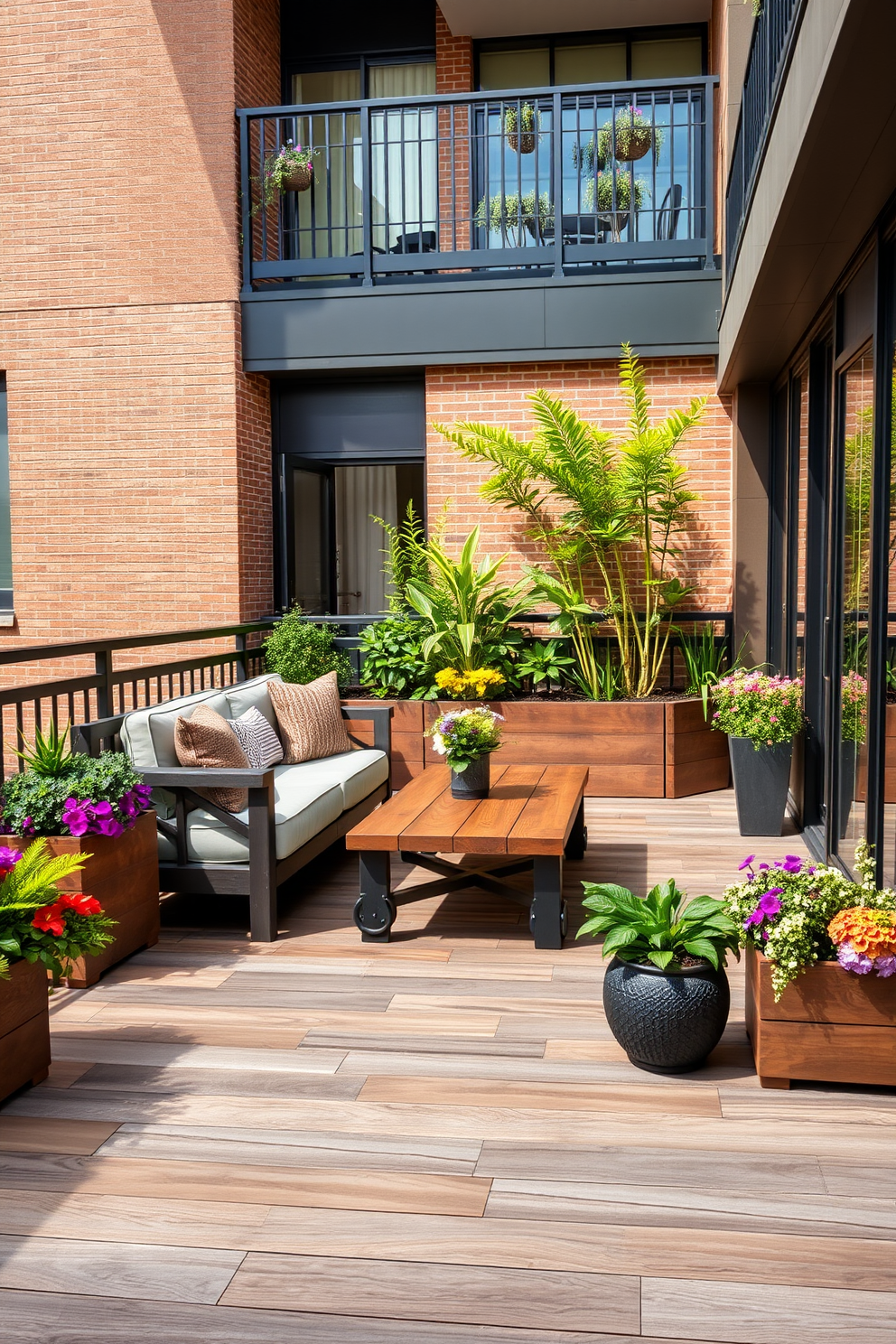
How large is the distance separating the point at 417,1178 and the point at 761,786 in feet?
12.3

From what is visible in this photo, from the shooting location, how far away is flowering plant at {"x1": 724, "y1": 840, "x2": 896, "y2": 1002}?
2879mm

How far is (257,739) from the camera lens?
5.30m

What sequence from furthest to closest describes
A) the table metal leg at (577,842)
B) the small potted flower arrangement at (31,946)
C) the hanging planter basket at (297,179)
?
the hanging planter basket at (297,179) → the table metal leg at (577,842) → the small potted flower arrangement at (31,946)

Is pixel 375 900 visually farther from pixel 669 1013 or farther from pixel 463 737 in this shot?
pixel 669 1013

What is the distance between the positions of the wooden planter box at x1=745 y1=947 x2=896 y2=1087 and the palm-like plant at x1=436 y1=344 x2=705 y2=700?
14.3 ft

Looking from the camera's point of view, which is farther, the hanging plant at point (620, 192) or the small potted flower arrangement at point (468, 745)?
the hanging plant at point (620, 192)

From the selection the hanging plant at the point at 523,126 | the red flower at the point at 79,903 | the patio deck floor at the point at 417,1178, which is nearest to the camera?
the patio deck floor at the point at 417,1178

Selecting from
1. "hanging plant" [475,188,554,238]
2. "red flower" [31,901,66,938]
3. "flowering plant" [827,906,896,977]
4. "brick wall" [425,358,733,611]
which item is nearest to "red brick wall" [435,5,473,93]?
"hanging plant" [475,188,554,238]

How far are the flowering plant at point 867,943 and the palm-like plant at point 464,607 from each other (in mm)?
4391

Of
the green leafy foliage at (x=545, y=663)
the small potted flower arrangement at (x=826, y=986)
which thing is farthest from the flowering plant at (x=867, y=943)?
the green leafy foliage at (x=545, y=663)

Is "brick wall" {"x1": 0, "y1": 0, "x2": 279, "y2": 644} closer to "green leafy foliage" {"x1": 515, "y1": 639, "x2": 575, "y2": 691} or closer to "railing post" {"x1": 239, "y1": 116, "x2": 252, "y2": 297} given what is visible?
"railing post" {"x1": 239, "y1": 116, "x2": 252, "y2": 297}

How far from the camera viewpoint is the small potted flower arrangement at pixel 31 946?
116 inches

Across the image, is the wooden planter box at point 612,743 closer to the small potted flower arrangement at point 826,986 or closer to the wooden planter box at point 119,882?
the wooden planter box at point 119,882

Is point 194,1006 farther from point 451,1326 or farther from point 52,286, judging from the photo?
point 52,286
